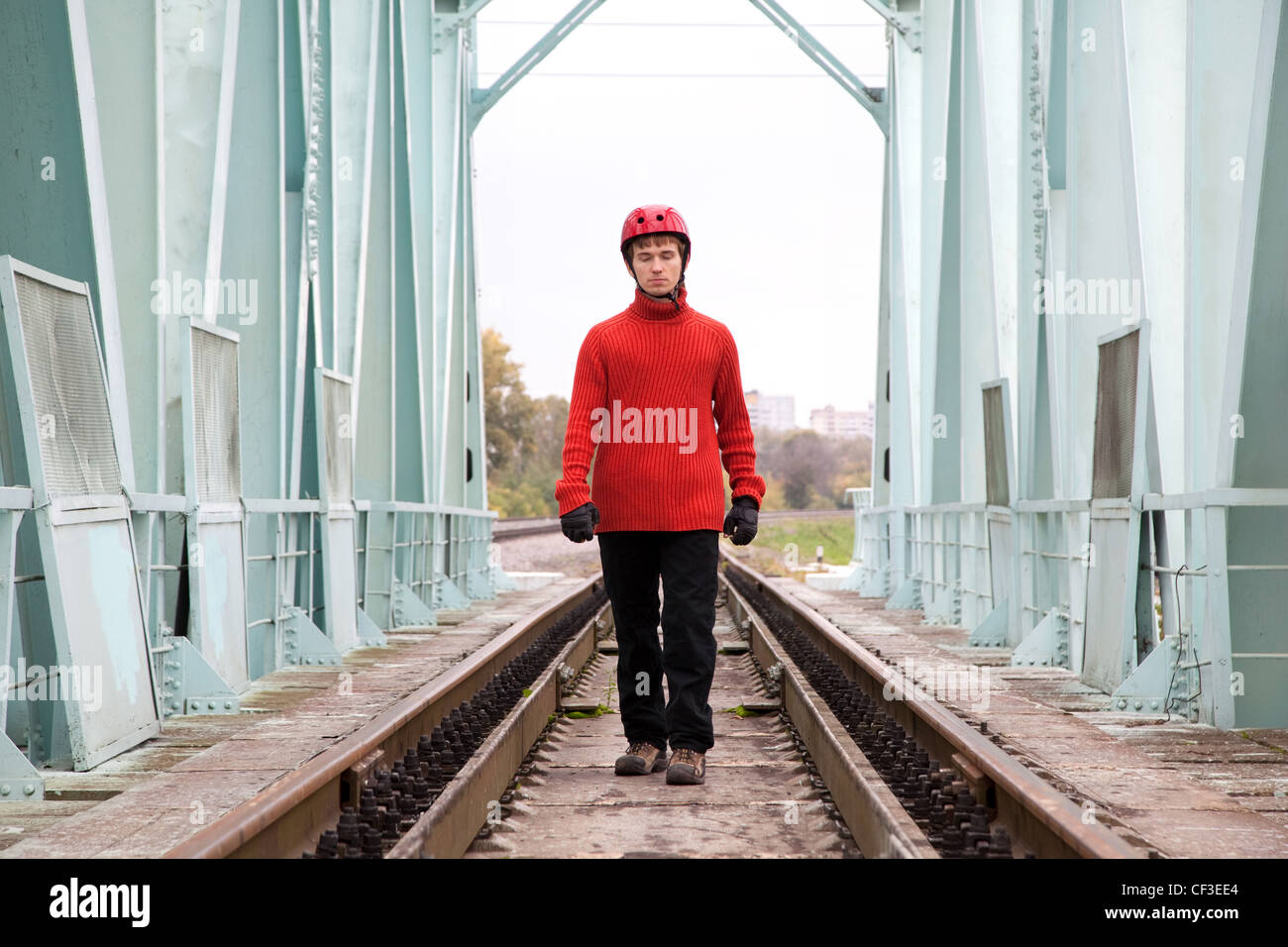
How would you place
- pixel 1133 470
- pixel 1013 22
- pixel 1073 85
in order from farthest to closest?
pixel 1013 22 → pixel 1073 85 → pixel 1133 470

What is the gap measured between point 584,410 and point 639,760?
135 centimetres

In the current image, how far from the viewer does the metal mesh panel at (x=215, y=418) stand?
7121mm

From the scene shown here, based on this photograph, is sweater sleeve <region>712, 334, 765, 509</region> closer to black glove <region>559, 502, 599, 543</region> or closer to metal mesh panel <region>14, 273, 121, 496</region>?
black glove <region>559, 502, 599, 543</region>

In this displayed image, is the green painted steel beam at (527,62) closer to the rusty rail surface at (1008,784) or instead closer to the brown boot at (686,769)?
the rusty rail surface at (1008,784)

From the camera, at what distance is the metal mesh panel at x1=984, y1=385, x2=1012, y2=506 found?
33.6 ft

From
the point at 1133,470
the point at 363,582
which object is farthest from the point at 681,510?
the point at 363,582

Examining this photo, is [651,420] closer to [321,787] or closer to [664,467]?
[664,467]

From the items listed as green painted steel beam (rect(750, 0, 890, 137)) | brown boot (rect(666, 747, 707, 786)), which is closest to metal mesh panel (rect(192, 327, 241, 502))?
brown boot (rect(666, 747, 707, 786))

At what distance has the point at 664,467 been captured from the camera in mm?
4789

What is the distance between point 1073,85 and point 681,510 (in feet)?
18.3

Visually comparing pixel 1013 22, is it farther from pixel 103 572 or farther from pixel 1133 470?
pixel 103 572

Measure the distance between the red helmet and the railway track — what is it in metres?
1.88

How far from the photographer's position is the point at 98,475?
18.4 ft

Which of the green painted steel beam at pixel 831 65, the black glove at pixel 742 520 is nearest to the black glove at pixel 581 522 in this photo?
the black glove at pixel 742 520
